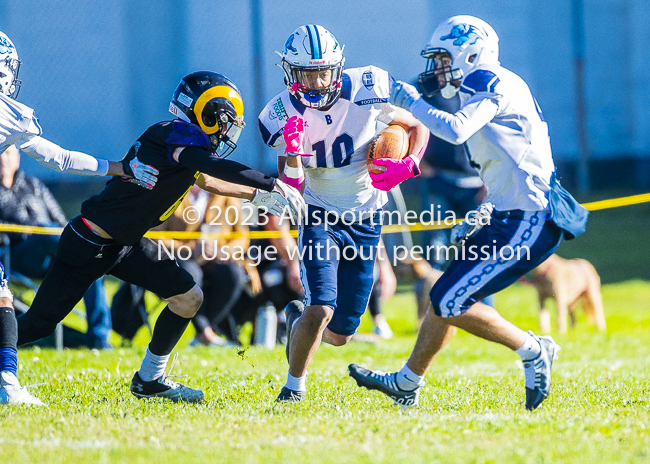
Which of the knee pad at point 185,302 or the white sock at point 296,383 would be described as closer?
the white sock at point 296,383

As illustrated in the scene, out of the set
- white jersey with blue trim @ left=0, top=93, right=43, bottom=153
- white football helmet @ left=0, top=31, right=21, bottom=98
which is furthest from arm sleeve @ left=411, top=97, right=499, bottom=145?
white football helmet @ left=0, top=31, right=21, bottom=98

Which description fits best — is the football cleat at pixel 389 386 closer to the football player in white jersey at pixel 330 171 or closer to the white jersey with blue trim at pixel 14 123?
the football player in white jersey at pixel 330 171

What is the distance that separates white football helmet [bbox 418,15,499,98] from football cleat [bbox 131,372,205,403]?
2.15m

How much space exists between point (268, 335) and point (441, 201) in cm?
258

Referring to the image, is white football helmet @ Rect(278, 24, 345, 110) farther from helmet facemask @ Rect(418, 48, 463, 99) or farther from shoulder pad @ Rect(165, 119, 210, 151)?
shoulder pad @ Rect(165, 119, 210, 151)

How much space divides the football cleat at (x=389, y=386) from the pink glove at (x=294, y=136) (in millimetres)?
1219

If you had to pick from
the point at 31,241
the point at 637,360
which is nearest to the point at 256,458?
the point at 637,360

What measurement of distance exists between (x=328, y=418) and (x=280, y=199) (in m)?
1.04

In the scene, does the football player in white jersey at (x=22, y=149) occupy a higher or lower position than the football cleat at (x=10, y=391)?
higher

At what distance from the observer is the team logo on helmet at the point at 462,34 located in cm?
397

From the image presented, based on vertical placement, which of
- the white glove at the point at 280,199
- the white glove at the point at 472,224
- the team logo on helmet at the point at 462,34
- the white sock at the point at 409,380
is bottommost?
the white sock at the point at 409,380

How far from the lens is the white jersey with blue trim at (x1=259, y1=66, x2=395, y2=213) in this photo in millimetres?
4359

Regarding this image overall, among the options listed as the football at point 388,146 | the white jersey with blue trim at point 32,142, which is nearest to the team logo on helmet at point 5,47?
the white jersey with blue trim at point 32,142

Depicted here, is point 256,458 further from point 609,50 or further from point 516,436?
point 609,50
